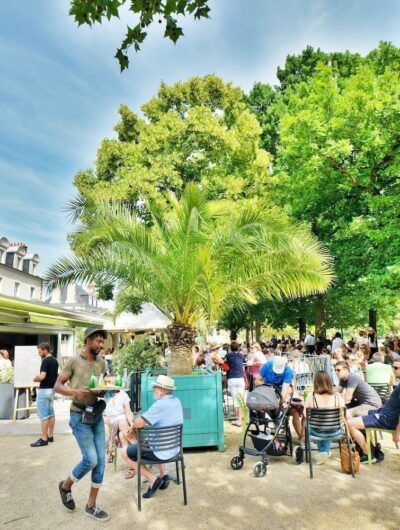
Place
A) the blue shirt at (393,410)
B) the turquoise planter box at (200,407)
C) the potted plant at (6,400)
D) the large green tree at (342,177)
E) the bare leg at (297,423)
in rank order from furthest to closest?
the large green tree at (342,177) → the potted plant at (6,400) → the bare leg at (297,423) → the turquoise planter box at (200,407) → the blue shirt at (393,410)

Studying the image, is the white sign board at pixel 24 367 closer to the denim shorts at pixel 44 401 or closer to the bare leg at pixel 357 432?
the denim shorts at pixel 44 401

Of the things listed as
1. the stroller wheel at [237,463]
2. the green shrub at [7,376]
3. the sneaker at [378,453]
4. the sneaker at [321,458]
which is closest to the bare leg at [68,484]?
the stroller wheel at [237,463]

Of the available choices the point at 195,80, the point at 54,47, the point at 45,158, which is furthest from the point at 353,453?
the point at 195,80

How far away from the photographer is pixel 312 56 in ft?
73.4

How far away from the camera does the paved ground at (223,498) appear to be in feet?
13.0

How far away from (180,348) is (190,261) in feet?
5.53

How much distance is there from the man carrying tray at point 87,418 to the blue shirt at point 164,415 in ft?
1.79

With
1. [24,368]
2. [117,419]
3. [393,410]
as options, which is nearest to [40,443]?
[117,419]

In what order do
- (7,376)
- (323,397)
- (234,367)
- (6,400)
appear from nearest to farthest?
(323,397)
(234,367)
(6,400)
(7,376)

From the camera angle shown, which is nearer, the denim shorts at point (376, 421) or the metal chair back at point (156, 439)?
the metal chair back at point (156, 439)

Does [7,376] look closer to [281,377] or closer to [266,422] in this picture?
[281,377]

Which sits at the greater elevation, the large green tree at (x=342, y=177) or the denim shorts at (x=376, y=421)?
the large green tree at (x=342, y=177)

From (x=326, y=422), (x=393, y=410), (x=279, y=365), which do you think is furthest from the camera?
(x=279, y=365)

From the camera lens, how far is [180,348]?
297 inches
